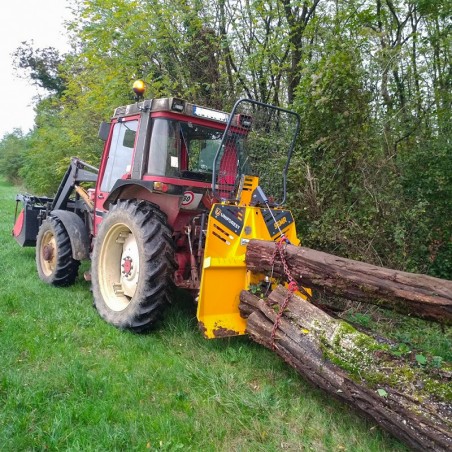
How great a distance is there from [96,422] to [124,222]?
2.18 meters

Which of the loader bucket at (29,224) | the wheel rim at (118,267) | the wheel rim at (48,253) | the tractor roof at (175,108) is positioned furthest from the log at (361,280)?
the loader bucket at (29,224)

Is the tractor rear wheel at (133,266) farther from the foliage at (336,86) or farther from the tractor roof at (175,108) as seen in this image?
the foliage at (336,86)

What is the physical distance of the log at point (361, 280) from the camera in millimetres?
2744

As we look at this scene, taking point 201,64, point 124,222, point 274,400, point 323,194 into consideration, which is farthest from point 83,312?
point 201,64

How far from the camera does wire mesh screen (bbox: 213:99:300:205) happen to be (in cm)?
504

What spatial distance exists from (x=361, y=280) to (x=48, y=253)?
188 inches

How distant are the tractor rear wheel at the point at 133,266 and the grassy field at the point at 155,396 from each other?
0.79 feet

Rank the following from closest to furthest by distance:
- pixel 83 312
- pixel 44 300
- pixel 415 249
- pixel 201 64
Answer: pixel 83 312 → pixel 44 300 → pixel 415 249 → pixel 201 64

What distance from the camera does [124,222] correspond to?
456 centimetres

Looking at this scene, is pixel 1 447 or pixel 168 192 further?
pixel 168 192

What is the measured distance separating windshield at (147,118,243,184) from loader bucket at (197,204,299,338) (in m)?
0.88

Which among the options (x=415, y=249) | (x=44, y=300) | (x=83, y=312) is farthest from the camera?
(x=415, y=249)

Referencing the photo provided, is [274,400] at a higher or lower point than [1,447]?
higher

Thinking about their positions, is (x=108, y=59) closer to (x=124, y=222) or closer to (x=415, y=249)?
(x=124, y=222)
